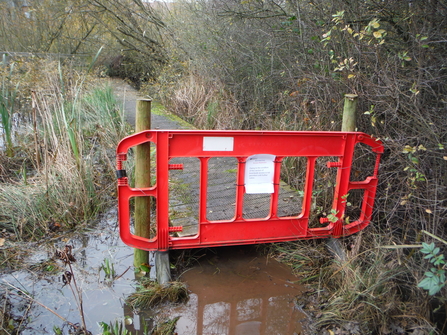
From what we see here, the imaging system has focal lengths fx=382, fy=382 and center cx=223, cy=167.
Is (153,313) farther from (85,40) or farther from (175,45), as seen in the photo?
(85,40)

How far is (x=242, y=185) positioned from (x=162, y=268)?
1.03m

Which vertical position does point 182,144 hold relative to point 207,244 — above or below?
above

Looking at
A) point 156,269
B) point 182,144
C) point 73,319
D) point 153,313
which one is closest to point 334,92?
point 182,144

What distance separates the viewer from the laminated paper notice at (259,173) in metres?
3.41

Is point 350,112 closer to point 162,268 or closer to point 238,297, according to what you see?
point 238,297

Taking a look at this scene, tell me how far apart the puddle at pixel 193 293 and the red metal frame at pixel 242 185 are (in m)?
0.34

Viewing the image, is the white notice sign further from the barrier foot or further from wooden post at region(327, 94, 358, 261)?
wooden post at region(327, 94, 358, 261)

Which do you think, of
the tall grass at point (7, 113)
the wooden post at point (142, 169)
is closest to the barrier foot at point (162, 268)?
the wooden post at point (142, 169)

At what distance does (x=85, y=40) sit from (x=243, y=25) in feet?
29.7

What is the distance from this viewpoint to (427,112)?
126 inches

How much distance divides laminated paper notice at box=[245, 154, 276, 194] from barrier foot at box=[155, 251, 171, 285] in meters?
0.96

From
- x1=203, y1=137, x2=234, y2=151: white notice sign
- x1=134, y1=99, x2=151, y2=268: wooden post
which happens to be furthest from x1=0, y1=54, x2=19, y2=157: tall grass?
x1=203, y1=137, x2=234, y2=151: white notice sign

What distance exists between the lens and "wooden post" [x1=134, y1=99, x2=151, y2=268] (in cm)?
324

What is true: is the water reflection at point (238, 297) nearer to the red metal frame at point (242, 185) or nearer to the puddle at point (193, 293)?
the puddle at point (193, 293)
